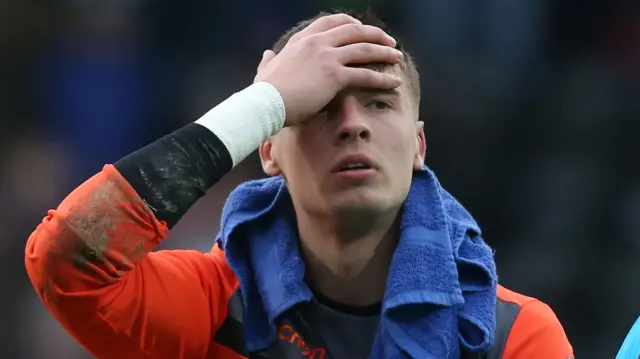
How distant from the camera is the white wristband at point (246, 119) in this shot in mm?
1303

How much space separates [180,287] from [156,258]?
0.20 feet

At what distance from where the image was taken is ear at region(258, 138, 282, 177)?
1582 millimetres

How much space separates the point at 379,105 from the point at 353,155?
0.11 metres

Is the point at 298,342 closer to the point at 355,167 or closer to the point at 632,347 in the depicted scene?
the point at 355,167

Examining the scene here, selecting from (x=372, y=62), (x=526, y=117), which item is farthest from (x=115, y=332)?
(x=526, y=117)

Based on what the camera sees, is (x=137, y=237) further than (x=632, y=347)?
No

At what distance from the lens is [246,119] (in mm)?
1315

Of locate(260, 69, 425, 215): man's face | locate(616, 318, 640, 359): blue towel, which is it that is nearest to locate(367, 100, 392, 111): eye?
locate(260, 69, 425, 215): man's face

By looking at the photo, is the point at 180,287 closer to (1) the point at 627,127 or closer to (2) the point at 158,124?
(2) the point at 158,124

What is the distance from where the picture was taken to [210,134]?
1290 mm

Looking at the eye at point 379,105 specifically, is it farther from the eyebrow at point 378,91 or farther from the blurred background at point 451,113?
the blurred background at point 451,113

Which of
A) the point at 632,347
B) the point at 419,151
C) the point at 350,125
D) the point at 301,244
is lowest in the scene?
the point at 632,347

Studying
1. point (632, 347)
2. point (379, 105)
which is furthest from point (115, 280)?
point (632, 347)

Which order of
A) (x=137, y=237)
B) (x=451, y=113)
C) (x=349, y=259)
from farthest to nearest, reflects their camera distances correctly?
(x=451, y=113) < (x=349, y=259) < (x=137, y=237)
